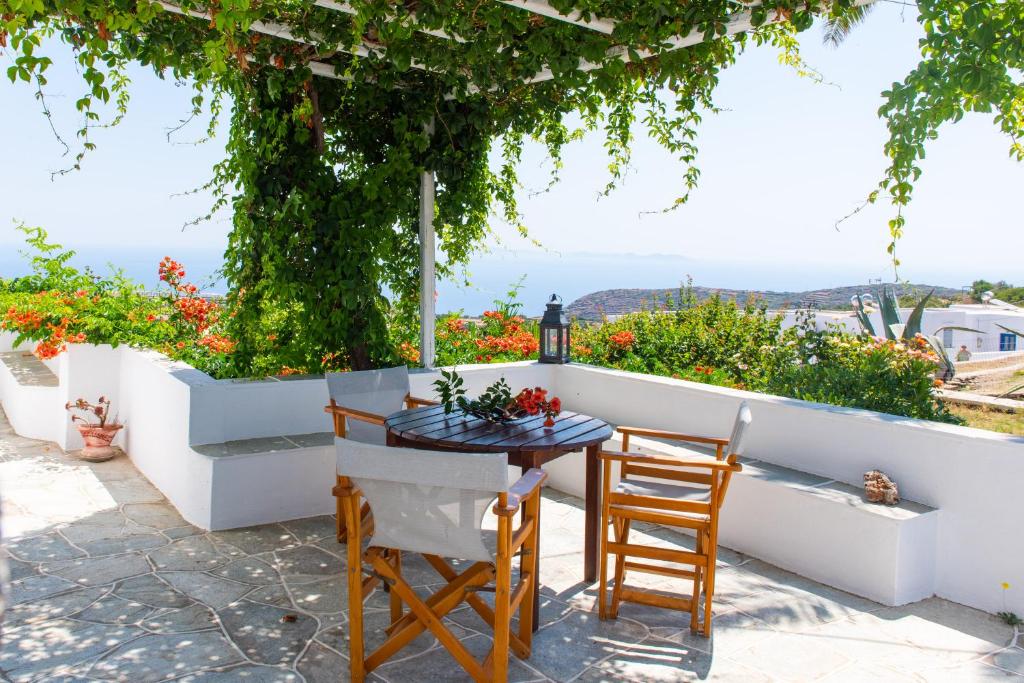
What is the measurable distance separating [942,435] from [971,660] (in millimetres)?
1076

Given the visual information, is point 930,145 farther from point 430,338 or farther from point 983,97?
point 430,338

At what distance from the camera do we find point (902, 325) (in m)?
6.24

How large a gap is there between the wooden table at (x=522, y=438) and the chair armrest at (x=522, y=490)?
0.14 meters

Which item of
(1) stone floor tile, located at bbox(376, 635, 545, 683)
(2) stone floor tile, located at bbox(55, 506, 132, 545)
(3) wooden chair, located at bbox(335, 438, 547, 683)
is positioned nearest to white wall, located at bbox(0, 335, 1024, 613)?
(2) stone floor tile, located at bbox(55, 506, 132, 545)

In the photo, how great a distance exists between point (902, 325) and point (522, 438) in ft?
13.3

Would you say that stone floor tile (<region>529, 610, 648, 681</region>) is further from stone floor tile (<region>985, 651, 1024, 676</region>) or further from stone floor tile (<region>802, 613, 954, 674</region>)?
stone floor tile (<region>985, 651, 1024, 676</region>)

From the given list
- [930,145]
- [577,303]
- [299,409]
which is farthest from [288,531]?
[577,303]

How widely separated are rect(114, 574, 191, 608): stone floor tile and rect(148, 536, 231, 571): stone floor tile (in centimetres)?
17

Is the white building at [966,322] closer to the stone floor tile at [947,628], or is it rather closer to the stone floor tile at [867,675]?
the stone floor tile at [947,628]

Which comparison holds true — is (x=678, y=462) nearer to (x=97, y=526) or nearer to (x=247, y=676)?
(x=247, y=676)

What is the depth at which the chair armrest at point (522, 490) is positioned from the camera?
2645mm

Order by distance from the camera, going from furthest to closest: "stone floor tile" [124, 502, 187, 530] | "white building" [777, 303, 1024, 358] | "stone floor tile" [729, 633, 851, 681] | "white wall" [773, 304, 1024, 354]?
"white wall" [773, 304, 1024, 354]
"white building" [777, 303, 1024, 358]
"stone floor tile" [124, 502, 187, 530]
"stone floor tile" [729, 633, 851, 681]

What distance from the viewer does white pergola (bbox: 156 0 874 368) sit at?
398 cm

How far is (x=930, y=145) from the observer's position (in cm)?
401
